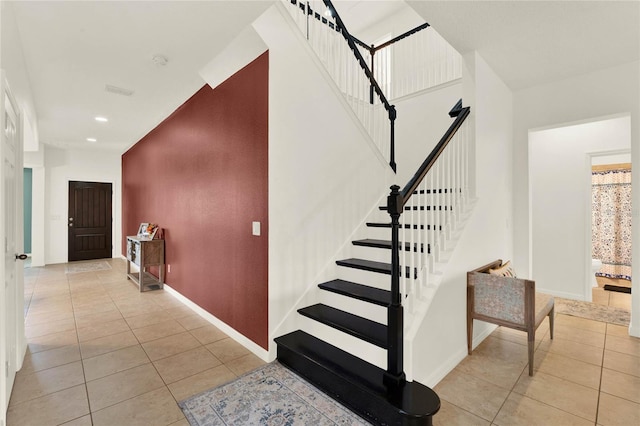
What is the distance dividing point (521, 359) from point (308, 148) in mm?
2702

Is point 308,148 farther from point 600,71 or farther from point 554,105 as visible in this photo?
point 600,71

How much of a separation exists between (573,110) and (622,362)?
2632mm

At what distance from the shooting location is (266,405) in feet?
6.97

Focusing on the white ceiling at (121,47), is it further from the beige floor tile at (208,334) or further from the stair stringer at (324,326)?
the beige floor tile at (208,334)

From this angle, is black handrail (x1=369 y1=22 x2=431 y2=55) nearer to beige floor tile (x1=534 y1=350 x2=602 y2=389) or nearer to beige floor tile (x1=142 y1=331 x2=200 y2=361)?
beige floor tile (x1=534 y1=350 x2=602 y2=389)

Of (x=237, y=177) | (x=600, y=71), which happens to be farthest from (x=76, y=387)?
(x=600, y=71)

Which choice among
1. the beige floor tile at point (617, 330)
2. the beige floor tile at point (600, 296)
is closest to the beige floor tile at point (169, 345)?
the beige floor tile at point (617, 330)

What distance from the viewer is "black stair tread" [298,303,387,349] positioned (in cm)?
229

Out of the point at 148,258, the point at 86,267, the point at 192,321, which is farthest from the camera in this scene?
the point at 86,267

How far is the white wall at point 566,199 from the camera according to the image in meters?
4.24

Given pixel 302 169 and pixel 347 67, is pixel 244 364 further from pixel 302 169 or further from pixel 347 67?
pixel 347 67

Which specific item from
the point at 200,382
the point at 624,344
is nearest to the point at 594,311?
the point at 624,344

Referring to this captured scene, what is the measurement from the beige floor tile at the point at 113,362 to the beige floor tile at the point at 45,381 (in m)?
0.07

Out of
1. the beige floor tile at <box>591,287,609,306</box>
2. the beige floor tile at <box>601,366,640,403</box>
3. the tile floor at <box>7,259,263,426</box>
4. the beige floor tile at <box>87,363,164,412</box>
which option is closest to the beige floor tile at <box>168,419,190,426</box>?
the tile floor at <box>7,259,263,426</box>
